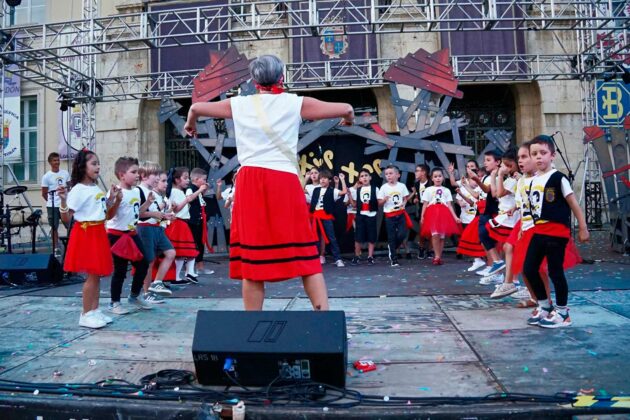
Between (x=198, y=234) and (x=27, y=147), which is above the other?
(x=27, y=147)

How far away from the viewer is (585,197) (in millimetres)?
13805

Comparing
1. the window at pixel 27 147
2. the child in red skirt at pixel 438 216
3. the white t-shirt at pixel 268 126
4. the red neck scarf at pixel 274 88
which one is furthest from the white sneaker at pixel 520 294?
the window at pixel 27 147

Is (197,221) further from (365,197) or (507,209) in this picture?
(507,209)

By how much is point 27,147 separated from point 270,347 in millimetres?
18226

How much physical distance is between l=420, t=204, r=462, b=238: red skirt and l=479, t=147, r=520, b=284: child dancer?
2.67 meters

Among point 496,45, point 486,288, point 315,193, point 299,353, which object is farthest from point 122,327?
point 496,45

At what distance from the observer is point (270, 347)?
2.54 meters

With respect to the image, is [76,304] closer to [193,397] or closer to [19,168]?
[193,397]

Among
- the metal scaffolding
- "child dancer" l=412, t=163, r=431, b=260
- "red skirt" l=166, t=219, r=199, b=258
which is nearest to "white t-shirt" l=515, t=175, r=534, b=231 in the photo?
"red skirt" l=166, t=219, r=199, b=258

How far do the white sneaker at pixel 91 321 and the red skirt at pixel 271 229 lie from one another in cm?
186

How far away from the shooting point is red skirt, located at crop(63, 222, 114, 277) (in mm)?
4324

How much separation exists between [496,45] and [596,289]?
1134 centimetres

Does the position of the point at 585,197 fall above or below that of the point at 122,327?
above

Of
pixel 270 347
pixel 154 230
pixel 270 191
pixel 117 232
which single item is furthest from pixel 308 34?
pixel 270 347
